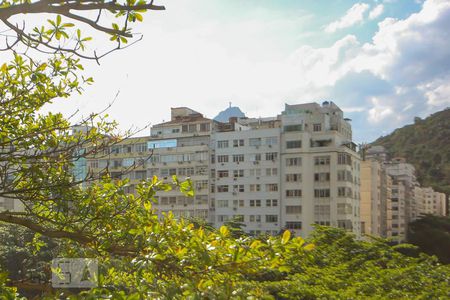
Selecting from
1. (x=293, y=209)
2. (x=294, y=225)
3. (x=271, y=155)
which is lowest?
(x=294, y=225)

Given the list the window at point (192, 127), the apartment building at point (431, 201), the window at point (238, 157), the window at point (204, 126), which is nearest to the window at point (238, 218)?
the window at point (238, 157)

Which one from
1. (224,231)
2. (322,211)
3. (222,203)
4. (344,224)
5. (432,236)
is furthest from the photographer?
(222,203)

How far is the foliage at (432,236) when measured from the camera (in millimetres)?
39188

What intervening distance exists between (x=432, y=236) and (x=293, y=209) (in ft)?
41.1

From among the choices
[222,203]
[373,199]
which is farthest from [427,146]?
[222,203]

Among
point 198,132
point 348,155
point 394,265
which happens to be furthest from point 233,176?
point 394,265

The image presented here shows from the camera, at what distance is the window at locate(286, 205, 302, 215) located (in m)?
48.0

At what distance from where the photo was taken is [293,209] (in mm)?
48406

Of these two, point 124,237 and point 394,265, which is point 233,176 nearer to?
point 394,265

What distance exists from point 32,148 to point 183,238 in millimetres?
1844

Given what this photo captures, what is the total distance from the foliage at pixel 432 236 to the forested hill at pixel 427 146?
78911mm

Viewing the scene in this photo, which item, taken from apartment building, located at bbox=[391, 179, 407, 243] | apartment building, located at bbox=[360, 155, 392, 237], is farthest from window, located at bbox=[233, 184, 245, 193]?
apartment building, located at bbox=[391, 179, 407, 243]

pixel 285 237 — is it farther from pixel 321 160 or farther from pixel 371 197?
pixel 371 197

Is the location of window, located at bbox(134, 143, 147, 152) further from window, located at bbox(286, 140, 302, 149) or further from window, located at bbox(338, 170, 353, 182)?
window, located at bbox(338, 170, 353, 182)
